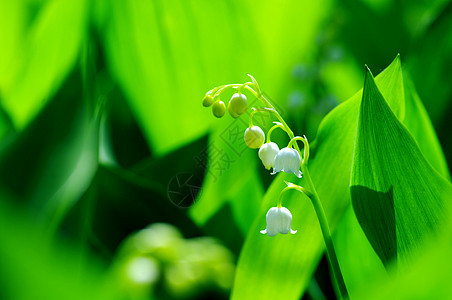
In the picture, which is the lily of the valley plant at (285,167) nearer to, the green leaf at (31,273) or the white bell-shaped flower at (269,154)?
the white bell-shaped flower at (269,154)

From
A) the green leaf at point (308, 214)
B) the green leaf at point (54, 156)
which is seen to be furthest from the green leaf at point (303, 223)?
the green leaf at point (54, 156)

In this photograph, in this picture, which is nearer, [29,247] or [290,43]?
[29,247]

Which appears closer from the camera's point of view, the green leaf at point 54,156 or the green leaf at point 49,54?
the green leaf at point 54,156

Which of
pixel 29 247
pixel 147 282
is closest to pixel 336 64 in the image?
pixel 147 282

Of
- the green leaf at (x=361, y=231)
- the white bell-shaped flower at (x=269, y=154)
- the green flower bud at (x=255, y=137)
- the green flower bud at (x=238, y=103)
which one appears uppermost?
the green flower bud at (x=238, y=103)

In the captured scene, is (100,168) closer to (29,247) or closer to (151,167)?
(151,167)

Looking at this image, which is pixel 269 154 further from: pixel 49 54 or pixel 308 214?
pixel 49 54

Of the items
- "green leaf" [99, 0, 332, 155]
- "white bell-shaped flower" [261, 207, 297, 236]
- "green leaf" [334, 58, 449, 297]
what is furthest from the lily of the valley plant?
"green leaf" [99, 0, 332, 155]

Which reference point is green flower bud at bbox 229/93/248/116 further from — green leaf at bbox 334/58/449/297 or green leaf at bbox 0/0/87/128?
green leaf at bbox 0/0/87/128
